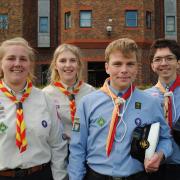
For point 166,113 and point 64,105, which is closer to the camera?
point 166,113

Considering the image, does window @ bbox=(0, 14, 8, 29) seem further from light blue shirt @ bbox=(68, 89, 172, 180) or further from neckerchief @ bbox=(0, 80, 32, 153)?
light blue shirt @ bbox=(68, 89, 172, 180)

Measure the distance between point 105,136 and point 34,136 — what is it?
714 mm

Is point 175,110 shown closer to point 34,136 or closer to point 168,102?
point 168,102

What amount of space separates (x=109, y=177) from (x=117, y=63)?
1.09 metres

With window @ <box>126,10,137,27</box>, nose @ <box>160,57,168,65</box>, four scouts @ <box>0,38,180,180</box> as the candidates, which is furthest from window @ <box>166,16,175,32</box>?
four scouts @ <box>0,38,180,180</box>

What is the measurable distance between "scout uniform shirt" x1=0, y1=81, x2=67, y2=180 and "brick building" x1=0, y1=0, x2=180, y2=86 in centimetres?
1774

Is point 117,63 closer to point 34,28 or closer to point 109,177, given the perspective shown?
point 109,177

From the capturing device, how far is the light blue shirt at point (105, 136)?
3670mm

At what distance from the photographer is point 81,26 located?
24.7 meters

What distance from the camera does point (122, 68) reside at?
378 centimetres

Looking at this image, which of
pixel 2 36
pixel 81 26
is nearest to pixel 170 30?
pixel 81 26

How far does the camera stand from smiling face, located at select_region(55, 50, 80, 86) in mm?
5090

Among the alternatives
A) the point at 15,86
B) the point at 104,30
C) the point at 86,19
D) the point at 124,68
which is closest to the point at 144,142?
the point at 124,68

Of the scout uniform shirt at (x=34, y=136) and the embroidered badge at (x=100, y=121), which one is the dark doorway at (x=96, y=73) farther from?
the embroidered badge at (x=100, y=121)
